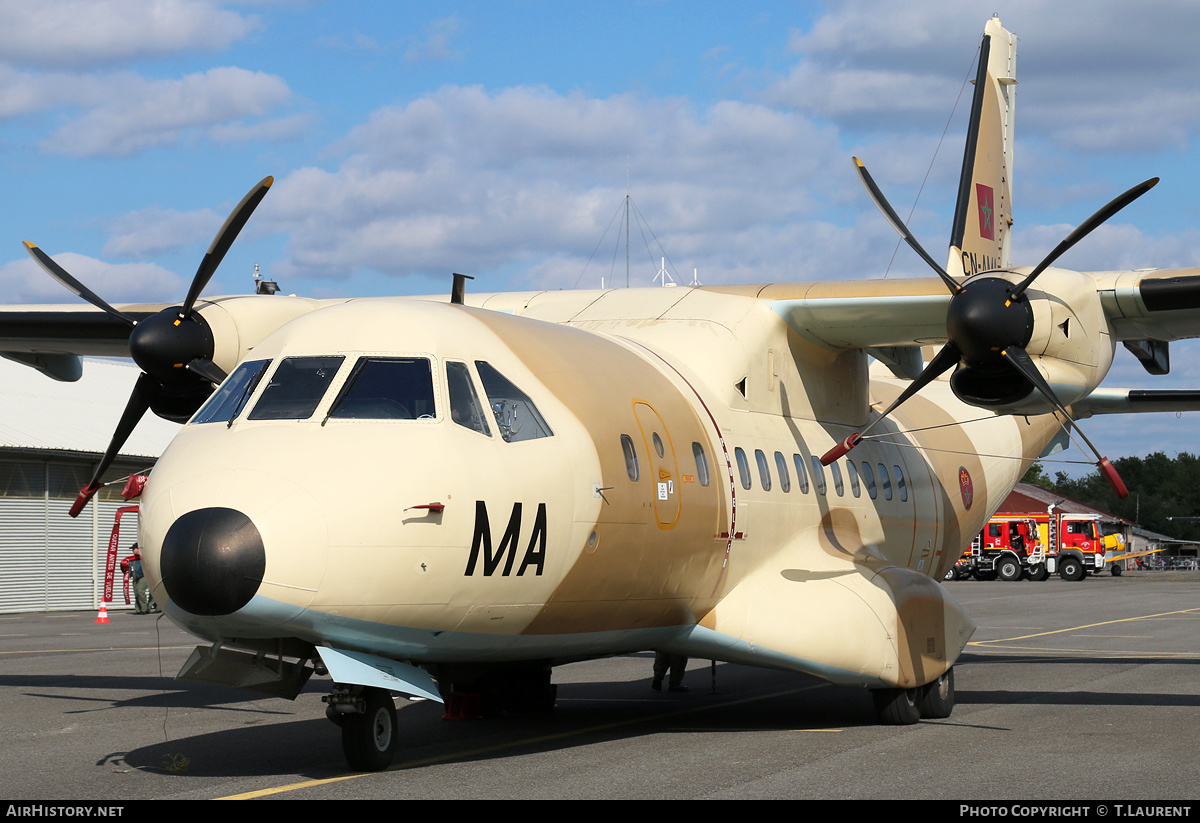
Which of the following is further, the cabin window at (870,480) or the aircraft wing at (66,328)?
the aircraft wing at (66,328)

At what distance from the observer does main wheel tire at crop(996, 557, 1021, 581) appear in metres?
51.2

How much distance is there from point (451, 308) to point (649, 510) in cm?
198

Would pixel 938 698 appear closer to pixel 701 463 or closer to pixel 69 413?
pixel 701 463

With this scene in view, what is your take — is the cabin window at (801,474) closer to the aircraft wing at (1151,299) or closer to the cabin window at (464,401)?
the aircraft wing at (1151,299)

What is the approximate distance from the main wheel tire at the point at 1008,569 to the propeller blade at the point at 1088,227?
43.1 m

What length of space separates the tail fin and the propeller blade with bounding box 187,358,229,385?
852 centimetres

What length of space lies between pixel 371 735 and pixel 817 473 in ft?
18.3

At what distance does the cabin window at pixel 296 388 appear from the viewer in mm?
7488

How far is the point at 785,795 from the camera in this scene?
23.6ft

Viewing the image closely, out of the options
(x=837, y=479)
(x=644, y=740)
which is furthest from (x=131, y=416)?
(x=837, y=479)

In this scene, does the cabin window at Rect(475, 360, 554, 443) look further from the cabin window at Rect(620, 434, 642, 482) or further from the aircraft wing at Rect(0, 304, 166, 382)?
the aircraft wing at Rect(0, 304, 166, 382)

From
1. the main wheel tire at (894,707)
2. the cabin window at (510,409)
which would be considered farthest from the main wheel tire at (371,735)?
the main wheel tire at (894,707)

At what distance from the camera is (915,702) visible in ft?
36.6

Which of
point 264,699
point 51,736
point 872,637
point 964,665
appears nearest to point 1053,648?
point 964,665
